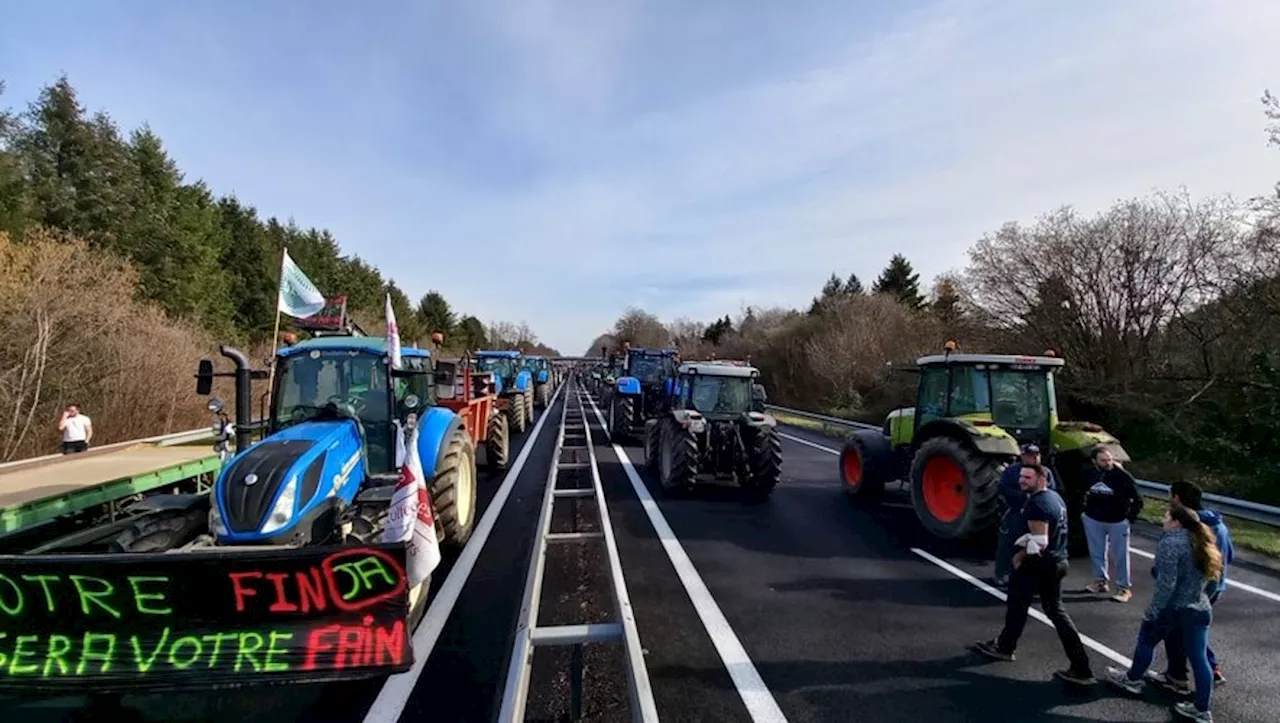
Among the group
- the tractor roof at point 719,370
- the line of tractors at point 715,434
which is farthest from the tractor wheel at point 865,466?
the tractor roof at point 719,370

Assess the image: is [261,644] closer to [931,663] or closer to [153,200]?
[931,663]

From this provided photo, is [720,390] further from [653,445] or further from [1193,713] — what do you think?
[1193,713]

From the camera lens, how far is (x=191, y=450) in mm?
7867

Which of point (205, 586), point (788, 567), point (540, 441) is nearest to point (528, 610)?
point (205, 586)

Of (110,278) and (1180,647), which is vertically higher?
(110,278)

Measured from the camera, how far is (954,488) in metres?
7.64

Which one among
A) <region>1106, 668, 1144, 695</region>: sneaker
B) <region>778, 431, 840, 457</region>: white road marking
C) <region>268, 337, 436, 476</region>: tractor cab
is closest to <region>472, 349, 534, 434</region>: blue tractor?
<region>778, 431, 840, 457</region>: white road marking

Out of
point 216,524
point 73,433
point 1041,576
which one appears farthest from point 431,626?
point 73,433

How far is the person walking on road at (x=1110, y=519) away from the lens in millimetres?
5836

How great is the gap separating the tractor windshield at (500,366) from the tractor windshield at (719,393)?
445 inches

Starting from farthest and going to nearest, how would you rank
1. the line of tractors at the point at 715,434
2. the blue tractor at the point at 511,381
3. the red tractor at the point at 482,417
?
the blue tractor at the point at 511,381
the red tractor at the point at 482,417
the line of tractors at the point at 715,434

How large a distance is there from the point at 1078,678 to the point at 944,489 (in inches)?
150

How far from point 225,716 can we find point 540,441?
45.0 feet

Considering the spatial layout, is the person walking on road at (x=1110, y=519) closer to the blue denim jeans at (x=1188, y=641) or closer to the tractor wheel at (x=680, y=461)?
the blue denim jeans at (x=1188, y=641)
